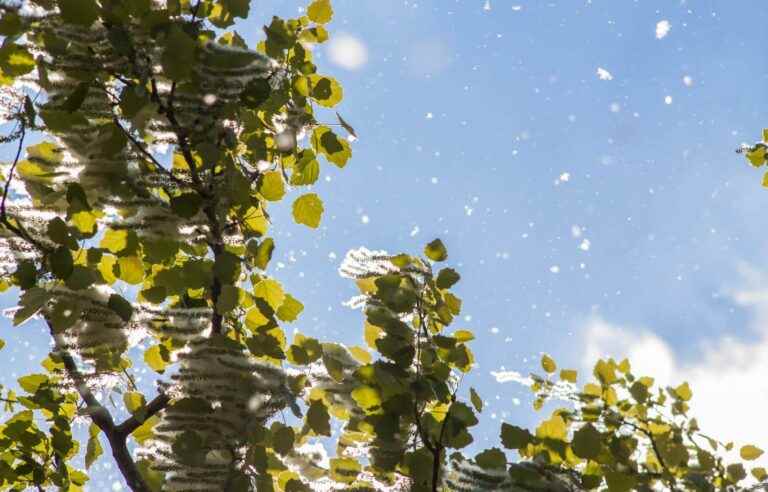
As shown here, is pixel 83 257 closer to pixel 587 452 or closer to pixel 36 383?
pixel 36 383

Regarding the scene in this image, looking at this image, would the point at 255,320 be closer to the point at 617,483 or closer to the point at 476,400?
the point at 476,400

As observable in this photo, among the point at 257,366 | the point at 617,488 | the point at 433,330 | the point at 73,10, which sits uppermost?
the point at 73,10

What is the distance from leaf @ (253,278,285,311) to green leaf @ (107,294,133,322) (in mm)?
363

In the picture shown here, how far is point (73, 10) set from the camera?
6.02 ft

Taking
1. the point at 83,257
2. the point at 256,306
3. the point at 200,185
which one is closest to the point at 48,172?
the point at 83,257

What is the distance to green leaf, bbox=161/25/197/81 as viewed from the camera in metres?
1.84

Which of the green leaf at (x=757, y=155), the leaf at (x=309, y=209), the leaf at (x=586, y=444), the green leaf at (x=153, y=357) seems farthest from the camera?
the green leaf at (x=757, y=155)

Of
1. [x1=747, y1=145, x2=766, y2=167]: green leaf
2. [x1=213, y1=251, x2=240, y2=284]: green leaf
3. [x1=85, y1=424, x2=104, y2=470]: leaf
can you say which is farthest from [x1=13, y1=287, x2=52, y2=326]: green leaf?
[x1=747, y1=145, x2=766, y2=167]: green leaf

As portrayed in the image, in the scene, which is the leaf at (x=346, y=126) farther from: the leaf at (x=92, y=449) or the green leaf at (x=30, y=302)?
the leaf at (x=92, y=449)

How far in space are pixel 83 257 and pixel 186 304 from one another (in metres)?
0.36

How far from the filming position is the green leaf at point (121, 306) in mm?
1932

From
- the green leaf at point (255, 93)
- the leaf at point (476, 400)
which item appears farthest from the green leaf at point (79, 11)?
the leaf at point (476, 400)

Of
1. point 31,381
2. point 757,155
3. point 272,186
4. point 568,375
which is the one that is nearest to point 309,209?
point 272,186

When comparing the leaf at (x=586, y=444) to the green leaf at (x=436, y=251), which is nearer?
the leaf at (x=586, y=444)
